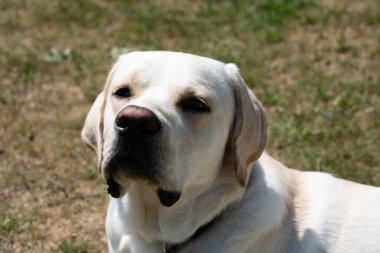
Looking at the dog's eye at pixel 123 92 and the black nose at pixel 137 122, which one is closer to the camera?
the black nose at pixel 137 122

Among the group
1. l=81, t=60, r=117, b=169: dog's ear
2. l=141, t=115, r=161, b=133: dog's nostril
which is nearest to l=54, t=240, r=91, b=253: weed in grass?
l=81, t=60, r=117, b=169: dog's ear

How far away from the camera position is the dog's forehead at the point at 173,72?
142 inches

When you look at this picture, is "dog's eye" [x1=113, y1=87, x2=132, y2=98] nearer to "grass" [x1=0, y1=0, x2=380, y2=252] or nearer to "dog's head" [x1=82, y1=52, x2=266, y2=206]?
"dog's head" [x1=82, y1=52, x2=266, y2=206]

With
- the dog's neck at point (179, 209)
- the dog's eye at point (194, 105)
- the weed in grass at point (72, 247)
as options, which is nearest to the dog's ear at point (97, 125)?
the dog's neck at point (179, 209)

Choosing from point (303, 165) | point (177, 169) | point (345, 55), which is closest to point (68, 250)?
point (177, 169)

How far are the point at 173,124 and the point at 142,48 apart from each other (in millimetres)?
4258

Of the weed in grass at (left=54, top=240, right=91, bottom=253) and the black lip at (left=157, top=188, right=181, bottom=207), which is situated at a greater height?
the black lip at (left=157, top=188, right=181, bottom=207)

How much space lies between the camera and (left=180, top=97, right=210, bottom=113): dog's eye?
356 centimetres

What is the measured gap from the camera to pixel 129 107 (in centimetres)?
323

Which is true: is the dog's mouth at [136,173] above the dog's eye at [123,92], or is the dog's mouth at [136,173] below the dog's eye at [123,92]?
below

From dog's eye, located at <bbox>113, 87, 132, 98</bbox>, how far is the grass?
1.52 meters

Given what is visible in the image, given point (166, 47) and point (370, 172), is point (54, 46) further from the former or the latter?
point (370, 172)

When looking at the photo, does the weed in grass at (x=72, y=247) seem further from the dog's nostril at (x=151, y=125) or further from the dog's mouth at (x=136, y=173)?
the dog's nostril at (x=151, y=125)

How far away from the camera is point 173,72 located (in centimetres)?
363
